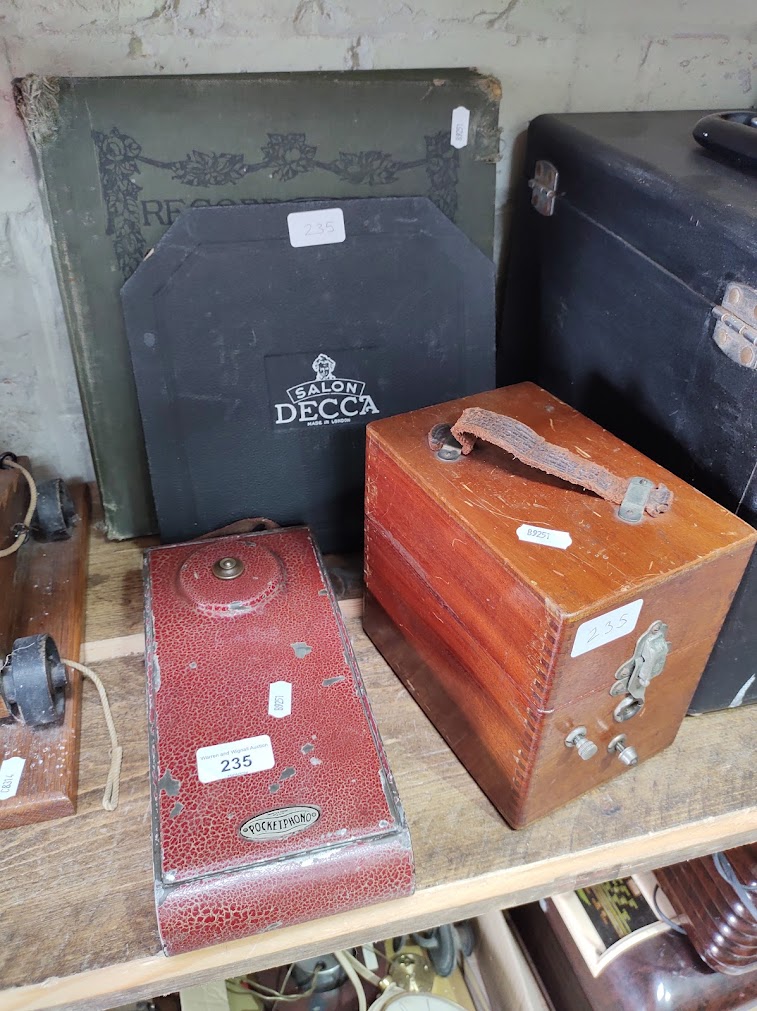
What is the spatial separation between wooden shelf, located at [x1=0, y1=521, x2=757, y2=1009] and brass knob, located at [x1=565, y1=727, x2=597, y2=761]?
0.24 feet

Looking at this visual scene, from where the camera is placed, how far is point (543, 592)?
50 cm

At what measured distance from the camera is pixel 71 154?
675mm

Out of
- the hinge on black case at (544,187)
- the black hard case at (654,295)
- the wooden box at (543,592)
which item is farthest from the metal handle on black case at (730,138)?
the wooden box at (543,592)

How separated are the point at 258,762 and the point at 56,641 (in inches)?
9.6

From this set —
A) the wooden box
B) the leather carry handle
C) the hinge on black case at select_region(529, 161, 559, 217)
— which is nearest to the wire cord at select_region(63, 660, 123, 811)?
the wooden box

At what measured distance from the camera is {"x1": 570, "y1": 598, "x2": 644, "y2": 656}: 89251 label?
0.51 meters

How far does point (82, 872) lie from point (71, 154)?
56cm

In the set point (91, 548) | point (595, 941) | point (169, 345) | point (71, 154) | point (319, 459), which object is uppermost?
point (71, 154)

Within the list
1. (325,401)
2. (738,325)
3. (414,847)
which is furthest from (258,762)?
(738,325)

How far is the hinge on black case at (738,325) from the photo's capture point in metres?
0.56

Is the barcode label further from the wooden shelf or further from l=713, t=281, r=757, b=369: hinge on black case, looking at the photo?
the wooden shelf

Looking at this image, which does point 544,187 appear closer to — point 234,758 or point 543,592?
point 543,592

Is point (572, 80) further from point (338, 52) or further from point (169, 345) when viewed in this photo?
point (169, 345)

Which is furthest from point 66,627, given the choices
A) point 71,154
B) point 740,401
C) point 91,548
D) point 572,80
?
point 572,80
